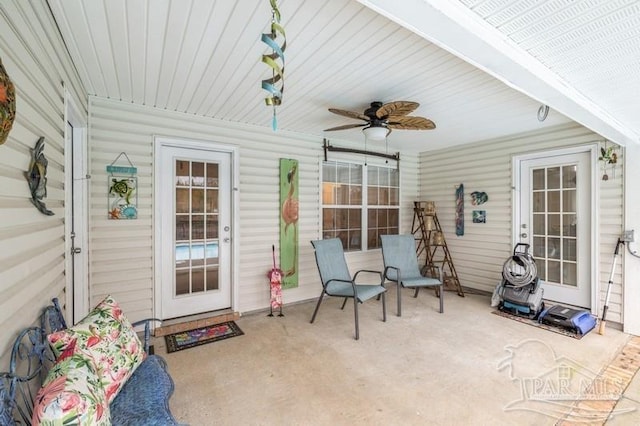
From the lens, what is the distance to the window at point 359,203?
4664mm

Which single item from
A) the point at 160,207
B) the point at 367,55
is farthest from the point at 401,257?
the point at 160,207

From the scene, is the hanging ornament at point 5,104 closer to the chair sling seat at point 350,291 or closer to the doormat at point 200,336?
the doormat at point 200,336

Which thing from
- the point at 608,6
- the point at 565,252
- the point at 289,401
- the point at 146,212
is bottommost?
the point at 289,401

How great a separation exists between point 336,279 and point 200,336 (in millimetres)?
1632

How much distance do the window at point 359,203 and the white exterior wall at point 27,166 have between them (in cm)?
325

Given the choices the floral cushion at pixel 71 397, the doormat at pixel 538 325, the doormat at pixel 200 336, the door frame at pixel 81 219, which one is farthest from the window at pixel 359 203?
the floral cushion at pixel 71 397

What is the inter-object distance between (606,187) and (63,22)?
531 cm

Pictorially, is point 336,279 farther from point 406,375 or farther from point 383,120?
point 383,120

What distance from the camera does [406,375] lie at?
2.45m

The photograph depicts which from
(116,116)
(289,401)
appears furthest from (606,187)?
(116,116)

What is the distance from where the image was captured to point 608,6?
1311mm

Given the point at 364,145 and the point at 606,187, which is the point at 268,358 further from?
the point at 606,187

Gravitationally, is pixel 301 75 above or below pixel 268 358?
above

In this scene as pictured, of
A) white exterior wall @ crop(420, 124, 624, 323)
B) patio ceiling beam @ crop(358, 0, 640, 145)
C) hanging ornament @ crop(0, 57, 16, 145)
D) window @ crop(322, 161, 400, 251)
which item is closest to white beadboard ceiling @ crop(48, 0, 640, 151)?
patio ceiling beam @ crop(358, 0, 640, 145)
